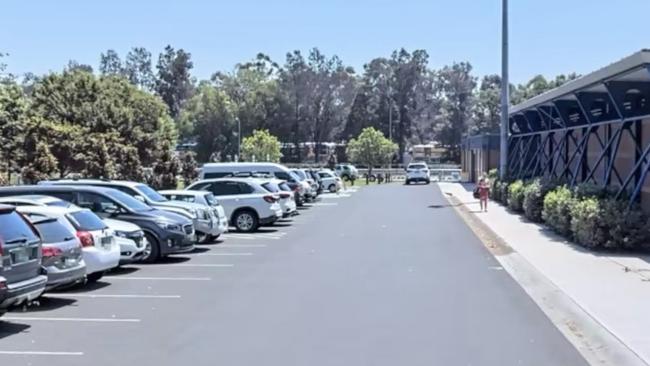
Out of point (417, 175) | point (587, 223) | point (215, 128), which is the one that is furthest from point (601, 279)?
point (215, 128)

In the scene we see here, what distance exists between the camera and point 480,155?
6481cm

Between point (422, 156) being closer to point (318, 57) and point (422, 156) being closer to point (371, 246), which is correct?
point (318, 57)

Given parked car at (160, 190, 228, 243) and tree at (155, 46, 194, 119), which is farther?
tree at (155, 46, 194, 119)

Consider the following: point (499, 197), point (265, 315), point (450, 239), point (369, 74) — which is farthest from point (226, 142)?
point (265, 315)

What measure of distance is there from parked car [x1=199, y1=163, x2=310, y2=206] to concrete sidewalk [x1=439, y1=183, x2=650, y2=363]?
37.5 ft

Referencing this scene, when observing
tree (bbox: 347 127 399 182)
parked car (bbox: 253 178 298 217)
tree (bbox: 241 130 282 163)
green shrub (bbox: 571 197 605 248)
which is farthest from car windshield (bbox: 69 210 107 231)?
tree (bbox: 347 127 399 182)

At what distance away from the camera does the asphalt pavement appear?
863 cm

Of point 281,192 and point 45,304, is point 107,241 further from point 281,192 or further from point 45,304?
point 281,192

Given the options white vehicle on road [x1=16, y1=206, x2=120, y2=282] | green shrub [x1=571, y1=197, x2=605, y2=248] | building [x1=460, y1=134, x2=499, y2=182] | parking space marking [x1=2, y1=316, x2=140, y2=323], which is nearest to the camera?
parking space marking [x1=2, y1=316, x2=140, y2=323]

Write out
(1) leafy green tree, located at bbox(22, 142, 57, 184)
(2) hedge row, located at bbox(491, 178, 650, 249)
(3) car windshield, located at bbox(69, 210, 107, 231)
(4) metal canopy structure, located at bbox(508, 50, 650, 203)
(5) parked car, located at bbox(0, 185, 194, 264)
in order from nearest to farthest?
(3) car windshield, located at bbox(69, 210, 107, 231)
(5) parked car, located at bbox(0, 185, 194, 264)
(2) hedge row, located at bbox(491, 178, 650, 249)
(4) metal canopy structure, located at bbox(508, 50, 650, 203)
(1) leafy green tree, located at bbox(22, 142, 57, 184)

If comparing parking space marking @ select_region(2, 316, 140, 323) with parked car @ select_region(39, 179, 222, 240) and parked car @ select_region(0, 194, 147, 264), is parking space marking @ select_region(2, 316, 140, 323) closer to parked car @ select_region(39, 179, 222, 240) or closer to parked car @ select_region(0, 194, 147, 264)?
parked car @ select_region(0, 194, 147, 264)

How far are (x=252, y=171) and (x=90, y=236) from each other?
759 inches

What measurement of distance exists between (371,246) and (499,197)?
801 inches

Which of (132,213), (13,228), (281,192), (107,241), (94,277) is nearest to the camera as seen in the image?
(13,228)
